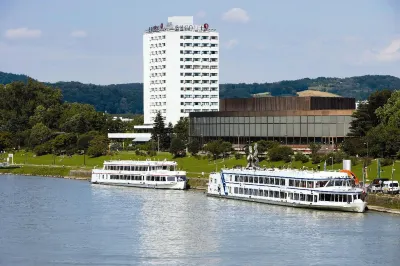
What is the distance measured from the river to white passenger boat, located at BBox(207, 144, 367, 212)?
4.52 ft

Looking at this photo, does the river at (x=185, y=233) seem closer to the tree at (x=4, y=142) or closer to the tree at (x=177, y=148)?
the tree at (x=177, y=148)

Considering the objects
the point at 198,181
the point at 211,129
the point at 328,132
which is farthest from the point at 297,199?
the point at 211,129

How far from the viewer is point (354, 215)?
8850cm

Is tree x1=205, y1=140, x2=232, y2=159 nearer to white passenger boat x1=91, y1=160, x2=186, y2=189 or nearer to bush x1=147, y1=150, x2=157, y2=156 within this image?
bush x1=147, y1=150, x2=157, y2=156

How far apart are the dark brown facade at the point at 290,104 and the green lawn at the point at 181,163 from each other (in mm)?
14765

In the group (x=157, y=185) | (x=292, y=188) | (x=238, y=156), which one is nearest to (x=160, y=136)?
(x=238, y=156)

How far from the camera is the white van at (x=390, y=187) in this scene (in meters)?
94.8

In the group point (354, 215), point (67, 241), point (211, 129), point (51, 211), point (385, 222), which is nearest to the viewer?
point (67, 241)

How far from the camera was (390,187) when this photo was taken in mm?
96438

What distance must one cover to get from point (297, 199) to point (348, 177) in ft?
21.5

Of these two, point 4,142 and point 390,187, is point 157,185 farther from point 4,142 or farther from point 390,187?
point 4,142

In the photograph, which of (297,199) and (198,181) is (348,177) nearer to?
(297,199)

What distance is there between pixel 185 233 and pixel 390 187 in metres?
26.7

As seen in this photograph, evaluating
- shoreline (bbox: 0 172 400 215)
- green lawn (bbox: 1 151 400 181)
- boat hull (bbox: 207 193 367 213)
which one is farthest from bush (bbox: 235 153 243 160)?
boat hull (bbox: 207 193 367 213)
